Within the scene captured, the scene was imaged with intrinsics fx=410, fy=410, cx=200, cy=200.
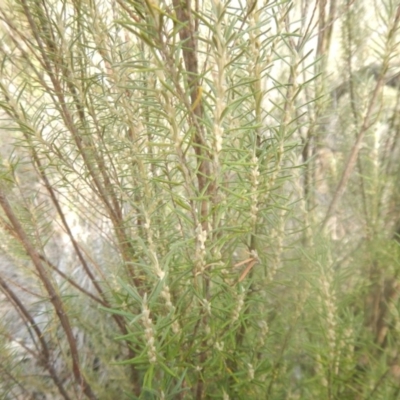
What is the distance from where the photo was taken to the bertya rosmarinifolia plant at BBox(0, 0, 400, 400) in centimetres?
43

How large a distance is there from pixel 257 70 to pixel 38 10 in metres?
0.38

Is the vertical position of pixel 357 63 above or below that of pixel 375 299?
above

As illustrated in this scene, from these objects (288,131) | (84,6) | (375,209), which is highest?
(84,6)

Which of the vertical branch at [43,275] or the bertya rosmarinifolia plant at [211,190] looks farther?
the vertical branch at [43,275]

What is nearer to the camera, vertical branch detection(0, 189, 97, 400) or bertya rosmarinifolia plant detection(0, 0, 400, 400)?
bertya rosmarinifolia plant detection(0, 0, 400, 400)

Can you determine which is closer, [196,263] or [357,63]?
[196,263]

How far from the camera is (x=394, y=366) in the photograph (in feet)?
2.27

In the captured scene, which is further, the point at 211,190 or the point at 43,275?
the point at 43,275

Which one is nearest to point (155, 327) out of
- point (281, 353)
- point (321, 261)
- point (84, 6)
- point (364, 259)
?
point (321, 261)

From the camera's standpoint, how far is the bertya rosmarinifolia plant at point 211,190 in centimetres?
43

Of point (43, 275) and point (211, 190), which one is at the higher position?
point (211, 190)

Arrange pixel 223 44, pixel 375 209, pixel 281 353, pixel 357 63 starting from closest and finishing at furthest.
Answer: pixel 223 44 < pixel 281 353 < pixel 375 209 < pixel 357 63

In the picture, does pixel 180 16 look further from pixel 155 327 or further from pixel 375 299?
pixel 375 299

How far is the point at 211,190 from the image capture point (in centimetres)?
47
